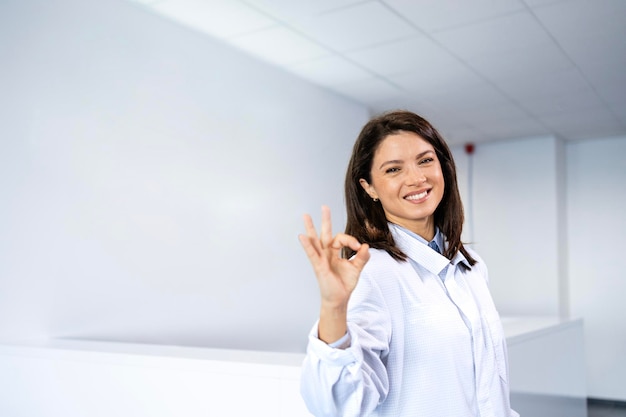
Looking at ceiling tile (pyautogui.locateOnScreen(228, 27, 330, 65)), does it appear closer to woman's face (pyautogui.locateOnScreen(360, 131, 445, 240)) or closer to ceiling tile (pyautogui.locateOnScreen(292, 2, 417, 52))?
ceiling tile (pyautogui.locateOnScreen(292, 2, 417, 52))

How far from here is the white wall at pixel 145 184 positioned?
2.48 m

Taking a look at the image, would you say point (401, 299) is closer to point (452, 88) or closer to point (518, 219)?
point (452, 88)

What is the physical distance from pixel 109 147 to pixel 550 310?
4626 millimetres

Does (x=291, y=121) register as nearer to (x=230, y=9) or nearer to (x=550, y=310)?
(x=230, y=9)

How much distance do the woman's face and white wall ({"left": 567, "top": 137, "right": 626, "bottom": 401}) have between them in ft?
17.9

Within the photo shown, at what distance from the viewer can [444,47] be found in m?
3.58

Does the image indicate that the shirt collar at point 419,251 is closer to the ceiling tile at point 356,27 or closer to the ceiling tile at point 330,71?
the ceiling tile at point 356,27

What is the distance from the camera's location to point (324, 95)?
14.5 ft

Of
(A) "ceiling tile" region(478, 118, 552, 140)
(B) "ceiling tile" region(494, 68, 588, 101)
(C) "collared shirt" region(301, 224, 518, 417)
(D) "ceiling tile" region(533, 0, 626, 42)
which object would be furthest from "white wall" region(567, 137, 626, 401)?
(C) "collared shirt" region(301, 224, 518, 417)

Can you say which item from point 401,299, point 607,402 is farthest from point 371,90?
point 607,402

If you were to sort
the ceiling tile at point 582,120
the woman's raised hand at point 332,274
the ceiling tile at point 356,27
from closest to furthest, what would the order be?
the woman's raised hand at point 332,274 → the ceiling tile at point 356,27 → the ceiling tile at point 582,120

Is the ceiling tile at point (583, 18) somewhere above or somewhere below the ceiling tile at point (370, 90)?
above

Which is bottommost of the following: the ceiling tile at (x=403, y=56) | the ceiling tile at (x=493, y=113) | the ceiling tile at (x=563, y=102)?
the ceiling tile at (x=403, y=56)

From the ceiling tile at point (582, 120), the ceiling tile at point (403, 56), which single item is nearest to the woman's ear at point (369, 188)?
the ceiling tile at point (403, 56)
